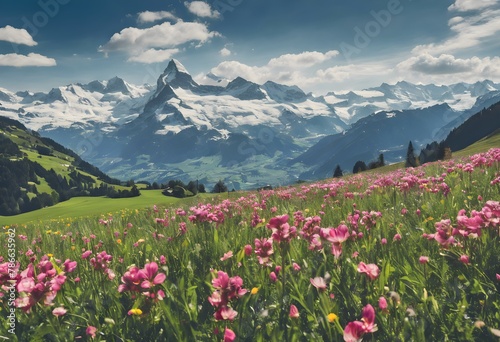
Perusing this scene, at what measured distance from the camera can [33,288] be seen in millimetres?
2779

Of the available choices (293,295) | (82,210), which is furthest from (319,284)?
(82,210)

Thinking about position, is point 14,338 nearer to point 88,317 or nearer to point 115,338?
point 88,317

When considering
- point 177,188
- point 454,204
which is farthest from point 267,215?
point 177,188

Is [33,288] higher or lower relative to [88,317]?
higher

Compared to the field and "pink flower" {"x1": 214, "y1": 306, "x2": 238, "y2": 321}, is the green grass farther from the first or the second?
"pink flower" {"x1": 214, "y1": 306, "x2": 238, "y2": 321}

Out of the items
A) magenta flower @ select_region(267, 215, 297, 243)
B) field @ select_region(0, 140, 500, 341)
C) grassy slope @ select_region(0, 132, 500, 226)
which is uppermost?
magenta flower @ select_region(267, 215, 297, 243)

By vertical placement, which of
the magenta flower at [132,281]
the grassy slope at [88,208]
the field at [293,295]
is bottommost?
the grassy slope at [88,208]

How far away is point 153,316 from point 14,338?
1.09 metres

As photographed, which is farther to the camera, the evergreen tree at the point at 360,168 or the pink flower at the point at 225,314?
the evergreen tree at the point at 360,168

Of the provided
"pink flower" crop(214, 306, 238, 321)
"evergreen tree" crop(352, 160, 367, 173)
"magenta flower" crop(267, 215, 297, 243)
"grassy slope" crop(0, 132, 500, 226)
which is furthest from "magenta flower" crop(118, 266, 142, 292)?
"evergreen tree" crop(352, 160, 367, 173)

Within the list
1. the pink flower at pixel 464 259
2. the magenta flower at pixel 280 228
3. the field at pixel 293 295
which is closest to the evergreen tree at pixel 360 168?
the field at pixel 293 295

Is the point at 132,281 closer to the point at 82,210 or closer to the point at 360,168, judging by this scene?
the point at 82,210

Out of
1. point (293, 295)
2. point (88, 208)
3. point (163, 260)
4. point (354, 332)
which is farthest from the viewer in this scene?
point (88, 208)

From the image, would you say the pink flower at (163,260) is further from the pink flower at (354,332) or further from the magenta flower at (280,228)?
the pink flower at (354,332)
